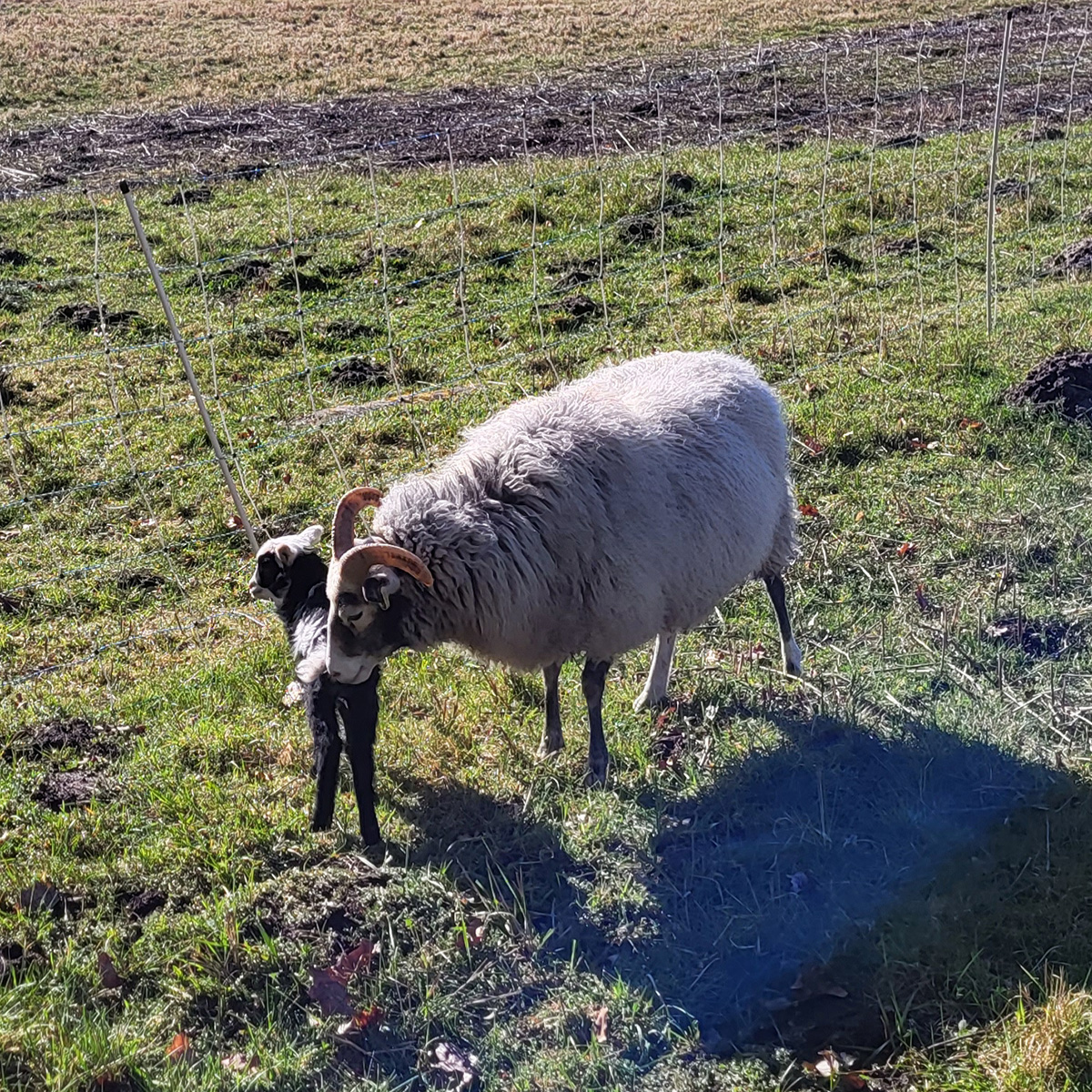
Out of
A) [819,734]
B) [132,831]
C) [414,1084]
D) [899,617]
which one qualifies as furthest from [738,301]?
[414,1084]

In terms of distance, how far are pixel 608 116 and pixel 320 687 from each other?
1256 centimetres

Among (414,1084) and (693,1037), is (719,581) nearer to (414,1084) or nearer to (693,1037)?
(693,1037)

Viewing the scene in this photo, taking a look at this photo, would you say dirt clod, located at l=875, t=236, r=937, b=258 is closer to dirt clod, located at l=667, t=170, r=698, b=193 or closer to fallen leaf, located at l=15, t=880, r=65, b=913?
dirt clod, located at l=667, t=170, r=698, b=193

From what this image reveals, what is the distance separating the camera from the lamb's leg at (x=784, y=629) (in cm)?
530

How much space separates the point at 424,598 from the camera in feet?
14.2

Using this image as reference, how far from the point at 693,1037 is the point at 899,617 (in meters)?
2.47

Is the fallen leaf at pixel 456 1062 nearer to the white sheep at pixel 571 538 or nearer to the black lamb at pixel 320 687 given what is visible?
the black lamb at pixel 320 687

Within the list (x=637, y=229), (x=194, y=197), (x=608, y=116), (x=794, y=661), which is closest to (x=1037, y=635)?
(x=794, y=661)

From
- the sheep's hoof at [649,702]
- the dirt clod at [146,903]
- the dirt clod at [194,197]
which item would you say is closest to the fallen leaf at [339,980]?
the dirt clod at [146,903]

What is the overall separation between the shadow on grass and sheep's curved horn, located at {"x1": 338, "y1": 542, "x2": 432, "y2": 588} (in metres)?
1.02

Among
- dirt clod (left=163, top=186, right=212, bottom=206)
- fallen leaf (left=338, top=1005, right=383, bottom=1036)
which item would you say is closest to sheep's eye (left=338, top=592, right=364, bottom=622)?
fallen leaf (left=338, top=1005, right=383, bottom=1036)

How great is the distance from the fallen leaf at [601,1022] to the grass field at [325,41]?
647 inches

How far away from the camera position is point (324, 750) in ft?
14.4

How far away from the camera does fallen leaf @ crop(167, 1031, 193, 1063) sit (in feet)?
11.7
